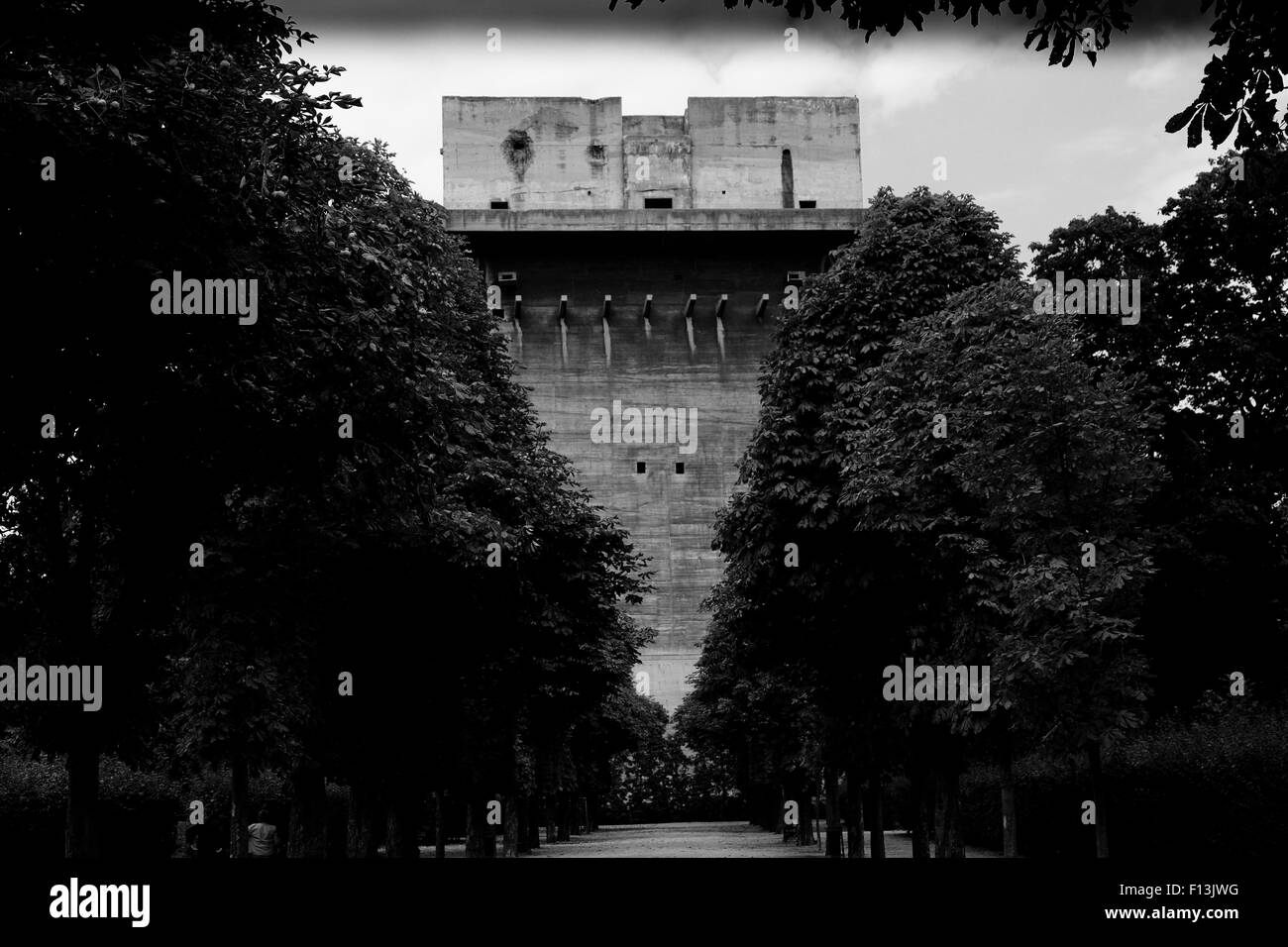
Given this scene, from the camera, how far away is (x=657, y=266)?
95.4 metres

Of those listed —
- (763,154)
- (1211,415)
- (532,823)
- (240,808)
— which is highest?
(763,154)

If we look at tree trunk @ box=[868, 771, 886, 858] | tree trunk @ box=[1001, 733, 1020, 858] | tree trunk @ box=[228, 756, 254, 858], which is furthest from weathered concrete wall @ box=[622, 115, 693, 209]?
tree trunk @ box=[228, 756, 254, 858]

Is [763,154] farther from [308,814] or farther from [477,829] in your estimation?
[308,814]

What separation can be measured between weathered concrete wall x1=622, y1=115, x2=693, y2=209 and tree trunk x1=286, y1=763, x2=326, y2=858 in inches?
2618

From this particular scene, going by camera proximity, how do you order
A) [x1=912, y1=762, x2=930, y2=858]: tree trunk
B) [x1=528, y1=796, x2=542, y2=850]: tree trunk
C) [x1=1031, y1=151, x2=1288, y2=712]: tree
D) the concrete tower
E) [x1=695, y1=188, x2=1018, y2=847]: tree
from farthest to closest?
the concrete tower → [x1=528, y1=796, x2=542, y2=850]: tree trunk → [x1=1031, y1=151, x2=1288, y2=712]: tree → [x1=695, y1=188, x2=1018, y2=847]: tree → [x1=912, y1=762, x2=930, y2=858]: tree trunk

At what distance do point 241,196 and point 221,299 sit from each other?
121 centimetres

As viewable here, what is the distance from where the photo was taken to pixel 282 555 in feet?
87.6

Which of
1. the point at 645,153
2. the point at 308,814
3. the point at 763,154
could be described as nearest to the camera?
the point at 308,814

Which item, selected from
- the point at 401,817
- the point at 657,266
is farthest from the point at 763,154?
the point at 401,817

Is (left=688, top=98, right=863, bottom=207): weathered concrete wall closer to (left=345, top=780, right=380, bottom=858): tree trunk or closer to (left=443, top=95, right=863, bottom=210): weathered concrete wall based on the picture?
(left=443, top=95, right=863, bottom=210): weathered concrete wall

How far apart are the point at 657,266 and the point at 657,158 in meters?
6.51

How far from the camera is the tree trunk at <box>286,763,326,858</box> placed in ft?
103
